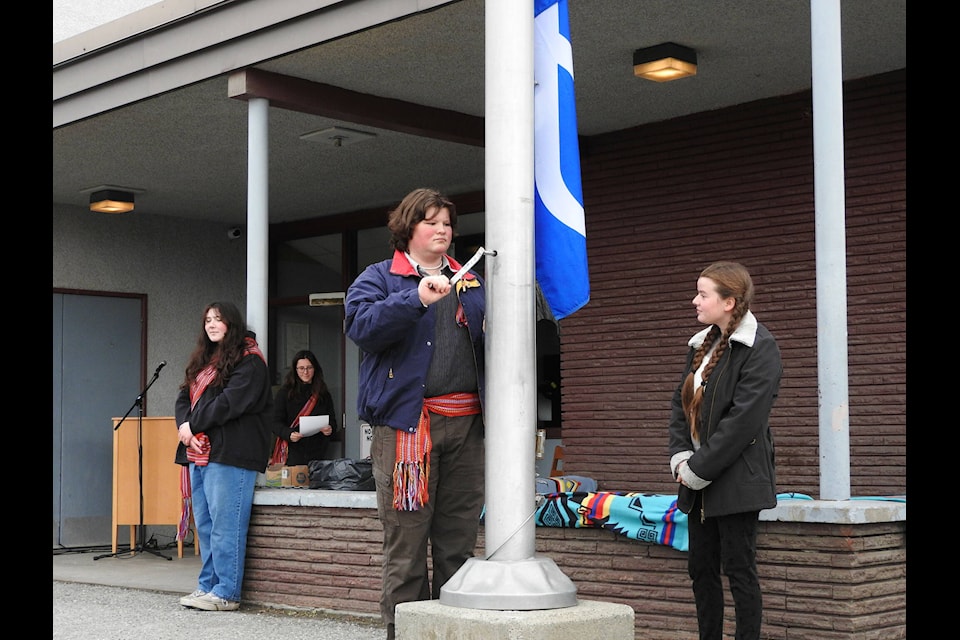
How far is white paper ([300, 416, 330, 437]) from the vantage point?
9.30 m

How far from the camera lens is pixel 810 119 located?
8.79 meters

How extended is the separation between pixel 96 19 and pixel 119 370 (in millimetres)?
4457

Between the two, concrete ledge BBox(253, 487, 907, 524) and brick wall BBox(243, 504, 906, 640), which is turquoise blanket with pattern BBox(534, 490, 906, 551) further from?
concrete ledge BBox(253, 487, 907, 524)

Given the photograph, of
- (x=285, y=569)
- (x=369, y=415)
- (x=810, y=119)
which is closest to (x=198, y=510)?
(x=285, y=569)

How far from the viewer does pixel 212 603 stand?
771cm

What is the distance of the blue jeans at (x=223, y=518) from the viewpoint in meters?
7.64

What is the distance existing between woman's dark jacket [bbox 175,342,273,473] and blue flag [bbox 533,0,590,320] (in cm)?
379

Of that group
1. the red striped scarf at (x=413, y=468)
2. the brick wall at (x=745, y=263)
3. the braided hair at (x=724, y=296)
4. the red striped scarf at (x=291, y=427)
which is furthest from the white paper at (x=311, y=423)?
the red striped scarf at (x=413, y=468)

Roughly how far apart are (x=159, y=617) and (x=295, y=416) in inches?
156

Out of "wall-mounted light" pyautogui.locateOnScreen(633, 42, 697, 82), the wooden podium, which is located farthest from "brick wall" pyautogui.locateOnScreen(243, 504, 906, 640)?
the wooden podium

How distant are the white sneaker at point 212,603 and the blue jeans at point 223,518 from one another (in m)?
0.03

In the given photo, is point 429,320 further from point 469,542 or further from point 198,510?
point 198,510

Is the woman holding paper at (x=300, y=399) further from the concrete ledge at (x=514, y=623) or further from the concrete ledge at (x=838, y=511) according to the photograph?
the concrete ledge at (x=514, y=623)

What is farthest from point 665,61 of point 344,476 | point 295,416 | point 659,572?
point 295,416
